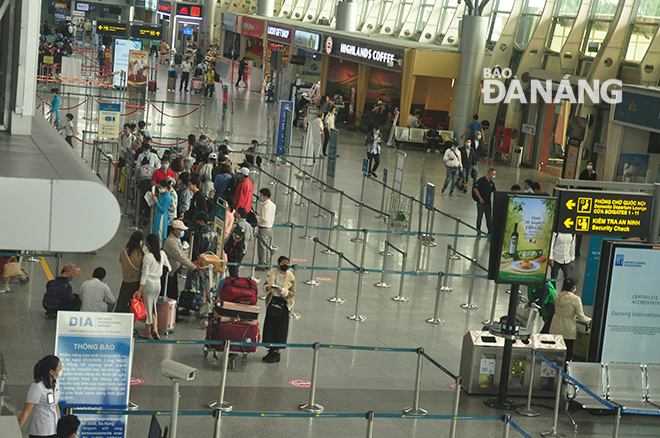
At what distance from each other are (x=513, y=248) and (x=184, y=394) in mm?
4230

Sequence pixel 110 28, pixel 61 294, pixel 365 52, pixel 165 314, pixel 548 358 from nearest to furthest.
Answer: pixel 548 358, pixel 61 294, pixel 165 314, pixel 365 52, pixel 110 28

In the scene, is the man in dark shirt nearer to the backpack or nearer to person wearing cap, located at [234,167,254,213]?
person wearing cap, located at [234,167,254,213]

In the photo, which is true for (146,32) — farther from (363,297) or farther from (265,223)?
(363,297)

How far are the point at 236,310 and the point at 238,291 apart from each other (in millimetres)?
249

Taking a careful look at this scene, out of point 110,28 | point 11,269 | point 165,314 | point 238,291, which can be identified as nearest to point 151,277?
point 165,314

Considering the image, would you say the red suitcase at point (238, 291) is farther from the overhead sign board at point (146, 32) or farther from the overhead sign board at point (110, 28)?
the overhead sign board at point (146, 32)

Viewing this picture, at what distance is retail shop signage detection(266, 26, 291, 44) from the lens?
4494 centimetres

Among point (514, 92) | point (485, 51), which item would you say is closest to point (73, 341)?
point (514, 92)

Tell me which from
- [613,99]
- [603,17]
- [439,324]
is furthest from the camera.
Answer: [603,17]

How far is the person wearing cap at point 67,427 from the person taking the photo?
634 centimetres

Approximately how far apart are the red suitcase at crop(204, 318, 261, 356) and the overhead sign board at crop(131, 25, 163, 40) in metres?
37.9

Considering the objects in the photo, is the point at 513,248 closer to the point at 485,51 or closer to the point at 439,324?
the point at 439,324

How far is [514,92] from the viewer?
102ft

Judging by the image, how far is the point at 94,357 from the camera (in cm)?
746
